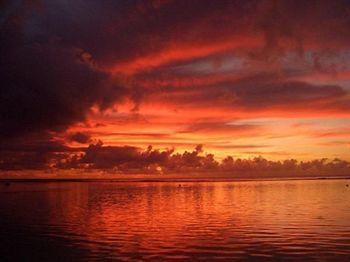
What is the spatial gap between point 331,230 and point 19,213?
4991 cm

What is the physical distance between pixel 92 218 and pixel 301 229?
1161 inches

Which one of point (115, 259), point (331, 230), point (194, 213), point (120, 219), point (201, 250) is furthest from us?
point (194, 213)

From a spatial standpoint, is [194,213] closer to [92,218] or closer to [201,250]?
[92,218]

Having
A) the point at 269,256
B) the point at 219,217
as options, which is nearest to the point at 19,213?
the point at 219,217

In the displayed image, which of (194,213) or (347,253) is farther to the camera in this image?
(194,213)

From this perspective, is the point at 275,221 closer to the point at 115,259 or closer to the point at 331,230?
the point at 331,230

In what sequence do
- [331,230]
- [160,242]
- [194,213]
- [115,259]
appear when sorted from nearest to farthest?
[115,259] < [160,242] < [331,230] < [194,213]

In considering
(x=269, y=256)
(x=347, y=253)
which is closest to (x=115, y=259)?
(x=269, y=256)

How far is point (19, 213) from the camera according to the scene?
74812 millimetres

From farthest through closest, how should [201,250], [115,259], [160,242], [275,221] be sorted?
[275,221] → [160,242] → [201,250] → [115,259]

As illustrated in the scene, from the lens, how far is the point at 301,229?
50500mm

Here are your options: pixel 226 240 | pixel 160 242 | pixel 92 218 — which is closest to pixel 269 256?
pixel 226 240

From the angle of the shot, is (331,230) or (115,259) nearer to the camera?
(115,259)

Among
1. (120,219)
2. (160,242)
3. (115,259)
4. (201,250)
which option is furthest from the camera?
(120,219)
